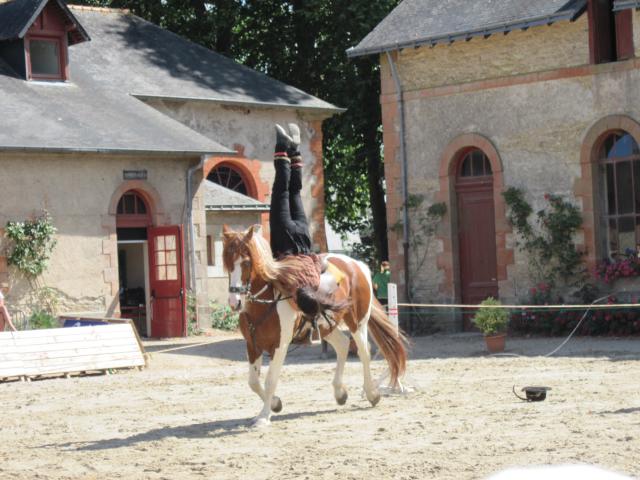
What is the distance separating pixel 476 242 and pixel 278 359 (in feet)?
36.6

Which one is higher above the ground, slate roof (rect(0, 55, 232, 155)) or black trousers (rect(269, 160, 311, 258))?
slate roof (rect(0, 55, 232, 155))

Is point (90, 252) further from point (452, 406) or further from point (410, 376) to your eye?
point (452, 406)

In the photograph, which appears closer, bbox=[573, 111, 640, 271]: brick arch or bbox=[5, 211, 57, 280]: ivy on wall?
bbox=[573, 111, 640, 271]: brick arch

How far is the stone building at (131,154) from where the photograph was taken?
20.6m

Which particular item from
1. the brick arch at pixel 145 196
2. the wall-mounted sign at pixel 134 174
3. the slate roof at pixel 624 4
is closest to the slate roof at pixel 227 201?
the brick arch at pixel 145 196

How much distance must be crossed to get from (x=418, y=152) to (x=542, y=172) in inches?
105

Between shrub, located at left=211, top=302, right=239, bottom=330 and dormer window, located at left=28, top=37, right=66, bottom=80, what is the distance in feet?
19.1

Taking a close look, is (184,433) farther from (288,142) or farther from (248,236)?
(288,142)

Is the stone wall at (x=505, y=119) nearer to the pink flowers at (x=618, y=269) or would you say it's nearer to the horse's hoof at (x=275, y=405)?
the pink flowers at (x=618, y=269)

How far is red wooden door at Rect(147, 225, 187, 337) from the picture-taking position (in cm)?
2189

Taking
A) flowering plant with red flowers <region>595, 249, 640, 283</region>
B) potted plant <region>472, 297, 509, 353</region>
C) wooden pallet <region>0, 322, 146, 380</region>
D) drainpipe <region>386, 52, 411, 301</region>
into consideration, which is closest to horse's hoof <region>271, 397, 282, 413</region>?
wooden pallet <region>0, 322, 146, 380</region>

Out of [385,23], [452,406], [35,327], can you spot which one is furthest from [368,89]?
[452,406]

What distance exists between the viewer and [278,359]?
9.66 m

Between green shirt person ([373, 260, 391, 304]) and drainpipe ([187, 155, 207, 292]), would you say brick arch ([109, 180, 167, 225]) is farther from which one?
green shirt person ([373, 260, 391, 304])
